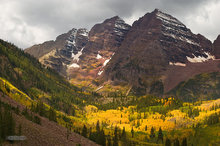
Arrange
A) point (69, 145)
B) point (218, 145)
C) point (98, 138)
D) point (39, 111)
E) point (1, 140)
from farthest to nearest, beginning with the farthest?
point (218, 145) → point (98, 138) → point (39, 111) → point (69, 145) → point (1, 140)

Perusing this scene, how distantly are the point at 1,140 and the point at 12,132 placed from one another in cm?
607

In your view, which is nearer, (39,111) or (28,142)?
(28,142)

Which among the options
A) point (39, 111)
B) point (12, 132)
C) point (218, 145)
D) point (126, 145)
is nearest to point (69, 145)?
point (12, 132)

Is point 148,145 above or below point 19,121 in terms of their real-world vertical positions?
below

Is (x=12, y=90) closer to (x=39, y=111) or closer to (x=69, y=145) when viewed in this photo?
(x=39, y=111)

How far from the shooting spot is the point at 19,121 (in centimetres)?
7281

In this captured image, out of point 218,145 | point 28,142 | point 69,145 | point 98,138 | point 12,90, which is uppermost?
point 12,90

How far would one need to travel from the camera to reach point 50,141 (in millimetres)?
73250

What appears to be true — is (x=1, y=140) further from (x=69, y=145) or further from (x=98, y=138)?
(x=98, y=138)

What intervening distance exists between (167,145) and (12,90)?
134813mm

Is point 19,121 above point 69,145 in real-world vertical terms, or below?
above

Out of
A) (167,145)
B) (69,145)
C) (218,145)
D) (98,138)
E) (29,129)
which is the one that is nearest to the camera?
(29,129)

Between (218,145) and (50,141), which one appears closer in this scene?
(50,141)

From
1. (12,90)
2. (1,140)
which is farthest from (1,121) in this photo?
(12,90)
